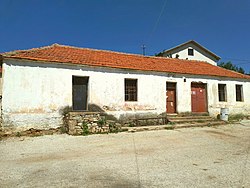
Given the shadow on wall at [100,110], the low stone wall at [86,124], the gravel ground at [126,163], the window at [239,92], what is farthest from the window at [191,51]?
the gravel ground at [126,163]

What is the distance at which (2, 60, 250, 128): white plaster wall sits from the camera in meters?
9.55

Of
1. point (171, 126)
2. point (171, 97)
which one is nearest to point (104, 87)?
point (171, 126)

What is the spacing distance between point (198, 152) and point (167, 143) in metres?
1.53

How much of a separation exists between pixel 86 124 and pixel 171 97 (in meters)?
6.60

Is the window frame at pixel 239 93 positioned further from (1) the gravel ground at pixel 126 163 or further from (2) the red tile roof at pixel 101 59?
(1) the gravel ground at pixel 126 163

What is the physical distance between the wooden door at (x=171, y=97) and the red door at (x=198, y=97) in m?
1.53

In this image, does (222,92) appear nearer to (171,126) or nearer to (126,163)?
(171,126)

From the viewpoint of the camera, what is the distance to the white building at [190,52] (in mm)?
30766

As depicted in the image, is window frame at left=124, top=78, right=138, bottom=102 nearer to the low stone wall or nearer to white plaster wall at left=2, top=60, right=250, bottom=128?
white plaster wall at left=2, top=60, right=250, bottom=128

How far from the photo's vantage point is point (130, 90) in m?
12.6

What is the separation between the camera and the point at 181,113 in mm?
13938

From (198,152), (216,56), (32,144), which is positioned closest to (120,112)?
(32,144)

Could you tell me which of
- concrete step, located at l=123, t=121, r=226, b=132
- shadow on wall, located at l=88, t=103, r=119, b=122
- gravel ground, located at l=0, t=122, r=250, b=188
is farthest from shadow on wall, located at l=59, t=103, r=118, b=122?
gravel ground, located at l=0, t=122, r=250, b=188

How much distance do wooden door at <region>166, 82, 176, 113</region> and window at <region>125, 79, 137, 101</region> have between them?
2.57m
